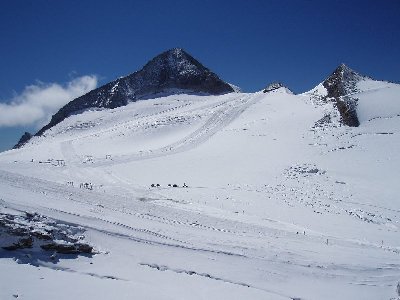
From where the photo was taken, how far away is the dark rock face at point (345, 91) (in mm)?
35531

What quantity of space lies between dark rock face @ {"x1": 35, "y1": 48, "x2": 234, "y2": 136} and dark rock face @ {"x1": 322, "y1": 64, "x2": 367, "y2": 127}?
28.0 m

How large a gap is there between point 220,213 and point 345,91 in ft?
95.7

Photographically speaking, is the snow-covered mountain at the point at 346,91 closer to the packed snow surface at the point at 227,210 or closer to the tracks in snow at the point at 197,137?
the packed snow surface at the point at 227,210

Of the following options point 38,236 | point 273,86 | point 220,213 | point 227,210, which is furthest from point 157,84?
point 38,236

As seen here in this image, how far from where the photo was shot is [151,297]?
10398 millimetres

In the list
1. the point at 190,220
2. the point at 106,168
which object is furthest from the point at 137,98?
the point at 190,220

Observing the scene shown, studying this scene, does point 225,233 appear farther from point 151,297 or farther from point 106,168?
point 106,168

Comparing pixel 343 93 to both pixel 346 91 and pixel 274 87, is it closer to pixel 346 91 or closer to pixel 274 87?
pixel 346 91

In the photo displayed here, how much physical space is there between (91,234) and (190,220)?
473 cm

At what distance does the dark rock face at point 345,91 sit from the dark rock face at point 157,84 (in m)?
28.0

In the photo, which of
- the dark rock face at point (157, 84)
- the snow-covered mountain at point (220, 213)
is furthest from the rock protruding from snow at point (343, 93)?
the dark rock face at point (157, 84)

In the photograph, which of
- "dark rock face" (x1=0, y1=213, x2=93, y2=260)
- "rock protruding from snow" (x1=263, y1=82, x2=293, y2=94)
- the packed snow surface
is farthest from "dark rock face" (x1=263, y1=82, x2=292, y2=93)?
"dark rock face" (x1=0, y1=213, x2=93, y2=260)

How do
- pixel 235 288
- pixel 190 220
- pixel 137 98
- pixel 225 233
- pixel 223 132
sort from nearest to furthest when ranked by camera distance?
pixel 235 288 < pixel 225 233 < pixel 190 220 < pixel 223 132 < pixel 137 98

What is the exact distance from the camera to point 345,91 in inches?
1641
